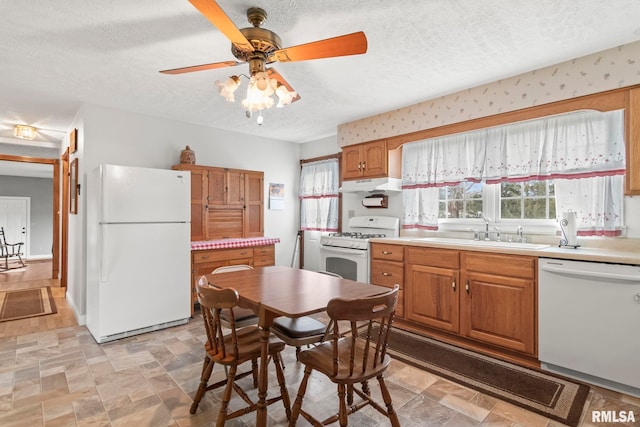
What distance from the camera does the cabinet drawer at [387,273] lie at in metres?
3.41

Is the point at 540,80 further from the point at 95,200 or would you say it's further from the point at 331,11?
the point at 95,200

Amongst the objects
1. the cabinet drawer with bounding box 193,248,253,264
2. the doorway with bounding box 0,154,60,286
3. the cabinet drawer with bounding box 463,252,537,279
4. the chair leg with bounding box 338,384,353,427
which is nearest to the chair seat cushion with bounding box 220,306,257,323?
the chair leg with bounding box 338,384,353,427

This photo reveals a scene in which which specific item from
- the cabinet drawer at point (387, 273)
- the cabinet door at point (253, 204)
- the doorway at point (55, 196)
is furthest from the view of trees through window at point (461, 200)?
the doorway at point (55, 196)

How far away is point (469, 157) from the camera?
340 cm

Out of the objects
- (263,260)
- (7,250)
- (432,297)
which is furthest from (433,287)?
(7,250)

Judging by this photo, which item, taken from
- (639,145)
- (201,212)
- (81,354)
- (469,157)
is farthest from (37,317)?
(639,145)

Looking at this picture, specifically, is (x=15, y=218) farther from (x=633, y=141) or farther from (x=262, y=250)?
(x=633, y=141)

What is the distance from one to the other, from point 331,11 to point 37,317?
446 cm

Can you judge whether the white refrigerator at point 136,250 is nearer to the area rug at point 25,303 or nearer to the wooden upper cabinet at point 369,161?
the area rug at point 25,303

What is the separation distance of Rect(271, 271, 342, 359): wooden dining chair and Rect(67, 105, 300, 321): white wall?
2757 mm

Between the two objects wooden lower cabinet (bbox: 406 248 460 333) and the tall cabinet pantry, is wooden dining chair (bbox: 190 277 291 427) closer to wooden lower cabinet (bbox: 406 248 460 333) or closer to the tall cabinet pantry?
wooden lower cabinet (bbox: 406 248 460 333)

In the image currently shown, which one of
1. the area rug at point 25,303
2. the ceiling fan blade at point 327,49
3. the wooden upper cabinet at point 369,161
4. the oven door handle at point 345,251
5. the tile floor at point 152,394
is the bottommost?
the tile floor at point 152,394

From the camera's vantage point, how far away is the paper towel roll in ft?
8.58

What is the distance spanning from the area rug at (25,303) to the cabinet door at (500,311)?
4.68 metres
